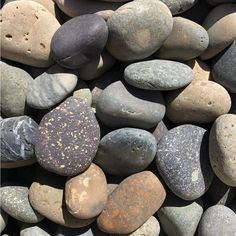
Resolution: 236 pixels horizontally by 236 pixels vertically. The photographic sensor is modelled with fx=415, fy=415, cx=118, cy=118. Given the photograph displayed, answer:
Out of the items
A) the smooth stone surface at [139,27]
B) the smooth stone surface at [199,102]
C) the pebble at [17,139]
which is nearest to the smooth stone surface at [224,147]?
the smooth stone surface at [199,102]

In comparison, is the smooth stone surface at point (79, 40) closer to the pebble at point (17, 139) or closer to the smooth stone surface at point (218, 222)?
the pebble at point (17, 139)

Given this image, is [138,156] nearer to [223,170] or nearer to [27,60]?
[223,170]

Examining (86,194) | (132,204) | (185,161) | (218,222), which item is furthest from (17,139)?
(218,222)

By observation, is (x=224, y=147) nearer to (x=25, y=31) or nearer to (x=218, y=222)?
(x=218, y=222)

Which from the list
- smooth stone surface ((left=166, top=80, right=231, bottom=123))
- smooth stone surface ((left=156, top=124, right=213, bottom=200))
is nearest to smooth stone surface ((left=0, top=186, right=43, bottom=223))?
smooth stone surface ((left=156, top=124, right=213, bottom=200))

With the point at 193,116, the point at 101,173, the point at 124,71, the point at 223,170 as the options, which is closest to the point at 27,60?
the point at 124,71

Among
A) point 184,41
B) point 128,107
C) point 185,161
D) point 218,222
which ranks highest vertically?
point 184,41
